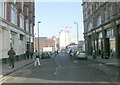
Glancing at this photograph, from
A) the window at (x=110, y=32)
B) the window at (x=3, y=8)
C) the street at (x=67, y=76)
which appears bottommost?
the street at (x=67, y=76)

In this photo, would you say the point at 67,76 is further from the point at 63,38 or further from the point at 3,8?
the point at 63,38

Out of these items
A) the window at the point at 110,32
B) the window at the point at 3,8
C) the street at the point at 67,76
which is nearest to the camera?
the street at the point at 67,76

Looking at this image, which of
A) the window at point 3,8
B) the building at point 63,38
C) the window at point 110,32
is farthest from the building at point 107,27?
the building at point 63,38

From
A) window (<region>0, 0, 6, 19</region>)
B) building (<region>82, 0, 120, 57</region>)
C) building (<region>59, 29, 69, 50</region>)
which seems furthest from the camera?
building (<region>59, 29, 69, 50</region>)

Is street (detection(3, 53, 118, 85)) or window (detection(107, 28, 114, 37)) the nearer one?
street (detection(3, 53, 118, 85))

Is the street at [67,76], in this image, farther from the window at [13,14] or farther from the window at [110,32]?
the window at [110,32]

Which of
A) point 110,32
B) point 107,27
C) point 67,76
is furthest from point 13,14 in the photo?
point 67,76

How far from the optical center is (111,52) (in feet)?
178

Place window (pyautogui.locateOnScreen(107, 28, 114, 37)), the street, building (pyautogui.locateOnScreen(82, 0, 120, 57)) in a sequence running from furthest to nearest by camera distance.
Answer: window (pyautogui.locateOnScreen(107, 28, 114, 37)) → building (pyautogui.locateOnScreen(82, 0, 120, 57)) → the street

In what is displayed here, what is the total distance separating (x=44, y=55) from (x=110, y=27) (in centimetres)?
1980

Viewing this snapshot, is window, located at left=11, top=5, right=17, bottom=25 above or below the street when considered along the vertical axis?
above

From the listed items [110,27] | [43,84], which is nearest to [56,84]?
[43,84]

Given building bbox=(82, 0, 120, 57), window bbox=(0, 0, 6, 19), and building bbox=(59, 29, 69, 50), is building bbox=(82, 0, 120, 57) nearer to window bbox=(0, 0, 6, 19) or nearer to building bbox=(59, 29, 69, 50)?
window bbox=(0, 0, 6, 19)

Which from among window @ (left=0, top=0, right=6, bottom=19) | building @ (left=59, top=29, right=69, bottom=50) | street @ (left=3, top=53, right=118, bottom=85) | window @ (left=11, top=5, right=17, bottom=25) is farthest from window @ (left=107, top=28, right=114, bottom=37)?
building @ (left=59, top=29, right=69, bottom=50)
